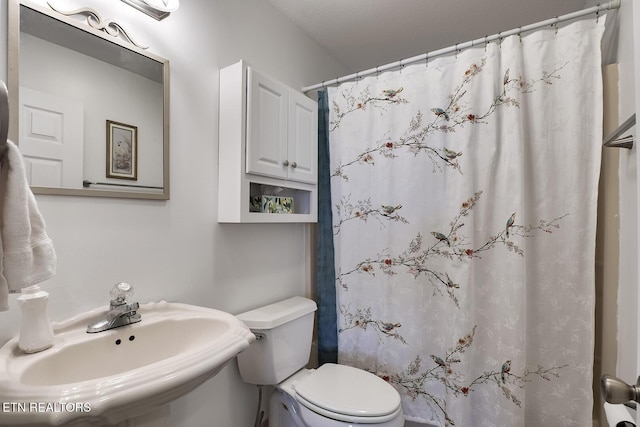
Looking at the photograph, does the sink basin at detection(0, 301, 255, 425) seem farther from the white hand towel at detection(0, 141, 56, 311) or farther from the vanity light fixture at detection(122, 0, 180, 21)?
the vanity light fixture at detection(122, 0, 180, 21)

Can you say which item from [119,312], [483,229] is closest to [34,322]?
[119,312]

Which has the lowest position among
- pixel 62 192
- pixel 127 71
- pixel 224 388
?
pixel 224 388

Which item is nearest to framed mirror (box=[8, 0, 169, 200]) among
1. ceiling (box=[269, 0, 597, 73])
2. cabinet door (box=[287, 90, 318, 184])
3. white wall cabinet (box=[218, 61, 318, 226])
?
white wall cabinet (box=[218, 61, 318, 226])

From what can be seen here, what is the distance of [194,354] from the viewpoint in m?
0.79

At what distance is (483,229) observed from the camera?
1400 millimetres

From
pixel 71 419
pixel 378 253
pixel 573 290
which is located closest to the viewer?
pixel 71 419

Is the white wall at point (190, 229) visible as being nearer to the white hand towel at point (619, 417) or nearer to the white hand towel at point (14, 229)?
the white hand towel at point (14, 229)

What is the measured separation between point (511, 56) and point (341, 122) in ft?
2.76

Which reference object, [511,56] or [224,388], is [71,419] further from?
[511,56]

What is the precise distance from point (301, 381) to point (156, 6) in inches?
63.4

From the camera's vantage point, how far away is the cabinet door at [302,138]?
1.59 meters

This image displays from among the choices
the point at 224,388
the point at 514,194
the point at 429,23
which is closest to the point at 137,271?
the point at 224,388

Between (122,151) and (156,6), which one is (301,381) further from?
(156,6)

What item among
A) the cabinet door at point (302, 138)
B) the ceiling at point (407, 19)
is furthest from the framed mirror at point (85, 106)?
the ceiling at point (407, 19)
